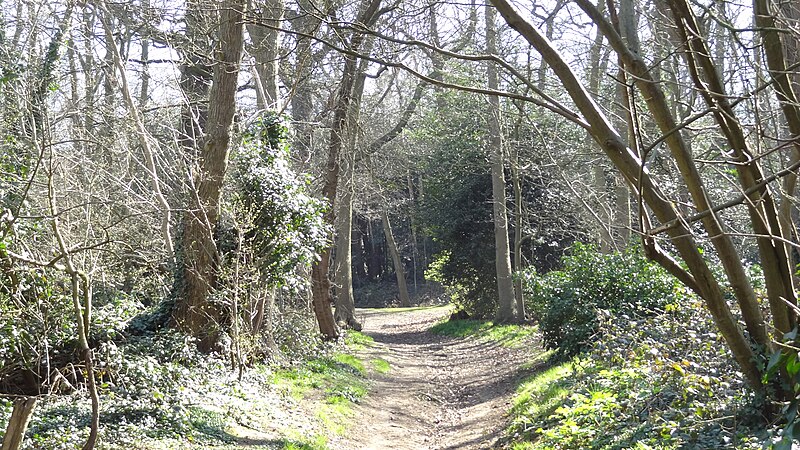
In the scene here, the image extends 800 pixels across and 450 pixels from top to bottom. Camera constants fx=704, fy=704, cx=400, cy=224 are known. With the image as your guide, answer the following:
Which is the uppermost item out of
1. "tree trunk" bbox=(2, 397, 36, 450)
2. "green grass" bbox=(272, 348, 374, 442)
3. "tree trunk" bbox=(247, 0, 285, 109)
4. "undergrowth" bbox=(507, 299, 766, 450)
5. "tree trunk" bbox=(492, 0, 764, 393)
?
"tree trunk" bbox=(247, 0, 285, 109)

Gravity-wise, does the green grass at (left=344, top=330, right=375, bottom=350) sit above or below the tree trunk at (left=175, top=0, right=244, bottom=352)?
below

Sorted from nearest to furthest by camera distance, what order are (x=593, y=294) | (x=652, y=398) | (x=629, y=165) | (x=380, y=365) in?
(x=629, y=165) < (x=652, y=398) < (x=593, y=294) < (x=380, y=365)

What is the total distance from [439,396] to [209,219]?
546 centimetres

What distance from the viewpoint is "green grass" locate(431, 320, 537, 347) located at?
18773 mm

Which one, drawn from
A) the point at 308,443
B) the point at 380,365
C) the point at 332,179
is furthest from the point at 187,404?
the point at 332,179

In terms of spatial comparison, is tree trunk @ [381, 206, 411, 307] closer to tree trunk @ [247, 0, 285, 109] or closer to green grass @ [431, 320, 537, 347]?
green grass @ [431, 320, 537, 347]

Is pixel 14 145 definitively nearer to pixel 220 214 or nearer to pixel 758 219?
Answer: pixel 220 214

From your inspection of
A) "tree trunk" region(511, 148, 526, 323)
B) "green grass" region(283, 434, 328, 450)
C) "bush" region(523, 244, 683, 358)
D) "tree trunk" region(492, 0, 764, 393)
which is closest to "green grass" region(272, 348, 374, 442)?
"green grass" region(283, 434, 328, 450)

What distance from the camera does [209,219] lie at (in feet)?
39.0

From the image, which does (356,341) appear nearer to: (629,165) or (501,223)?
(501,223)

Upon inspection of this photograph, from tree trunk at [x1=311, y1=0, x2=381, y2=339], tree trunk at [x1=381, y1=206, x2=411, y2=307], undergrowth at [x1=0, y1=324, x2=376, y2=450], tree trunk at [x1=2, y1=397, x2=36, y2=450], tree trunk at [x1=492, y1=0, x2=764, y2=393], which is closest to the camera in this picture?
tree trunk at [x1=492, y1=0, x2=764, y2=393]

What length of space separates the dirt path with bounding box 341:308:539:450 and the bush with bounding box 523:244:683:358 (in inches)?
54.1

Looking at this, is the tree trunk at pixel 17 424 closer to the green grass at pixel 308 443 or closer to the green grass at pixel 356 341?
the green grass at pixel 308 443

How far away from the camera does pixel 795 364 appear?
7.52 ft
